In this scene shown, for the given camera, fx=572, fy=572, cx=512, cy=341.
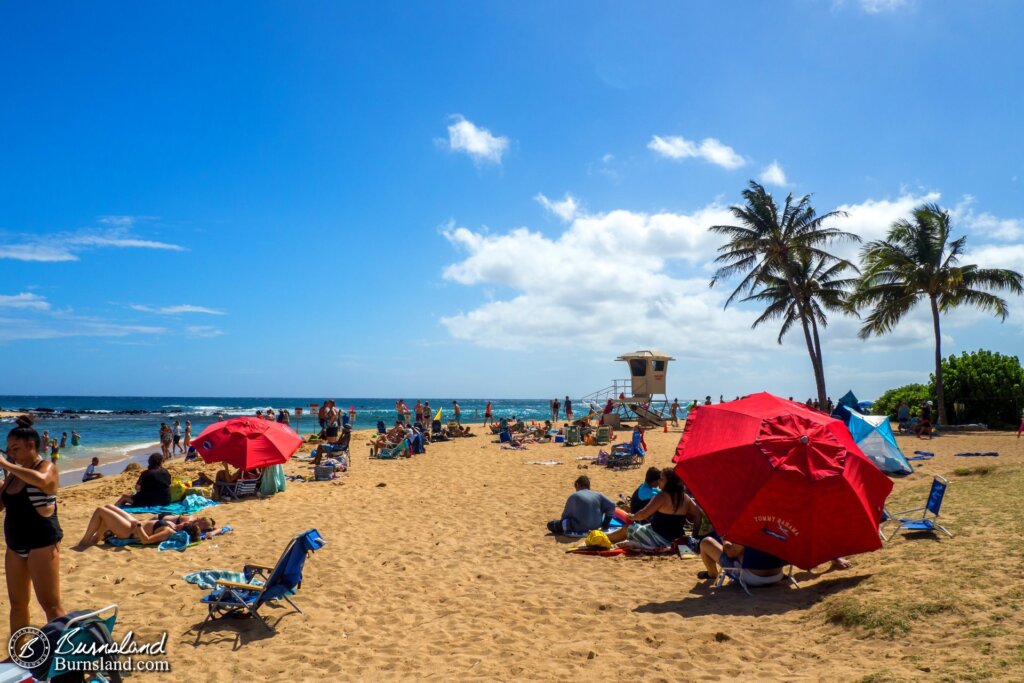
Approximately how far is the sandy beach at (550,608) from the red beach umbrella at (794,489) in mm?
589

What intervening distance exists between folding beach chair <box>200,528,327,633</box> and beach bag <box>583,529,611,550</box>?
3.71 meters

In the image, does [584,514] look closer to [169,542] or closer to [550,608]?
[550,608]

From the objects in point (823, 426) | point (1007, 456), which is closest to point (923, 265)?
point (1007, 456)

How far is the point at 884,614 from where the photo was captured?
15.6 ft

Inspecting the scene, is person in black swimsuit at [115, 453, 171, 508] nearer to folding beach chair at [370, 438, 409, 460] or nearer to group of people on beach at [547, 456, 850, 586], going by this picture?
group of people on beach at [547, 456, 850, 586]

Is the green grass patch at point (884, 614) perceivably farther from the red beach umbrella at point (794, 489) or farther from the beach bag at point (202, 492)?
the beach bag at point (202, 492)

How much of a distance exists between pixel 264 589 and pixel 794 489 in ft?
16.5

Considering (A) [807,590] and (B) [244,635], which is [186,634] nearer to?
(B) [244,635]

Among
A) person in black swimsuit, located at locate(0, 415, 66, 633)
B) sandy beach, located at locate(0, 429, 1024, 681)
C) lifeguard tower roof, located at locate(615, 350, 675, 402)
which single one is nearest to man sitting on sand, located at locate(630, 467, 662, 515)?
sandy beach, located at locate(0, 429, 1024, 681)

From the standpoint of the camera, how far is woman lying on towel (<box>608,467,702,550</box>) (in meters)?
7.40

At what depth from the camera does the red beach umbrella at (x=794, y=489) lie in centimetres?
531

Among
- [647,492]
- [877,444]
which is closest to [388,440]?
[647,492]

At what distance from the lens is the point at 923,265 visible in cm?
2400

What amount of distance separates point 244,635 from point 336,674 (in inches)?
49.9
